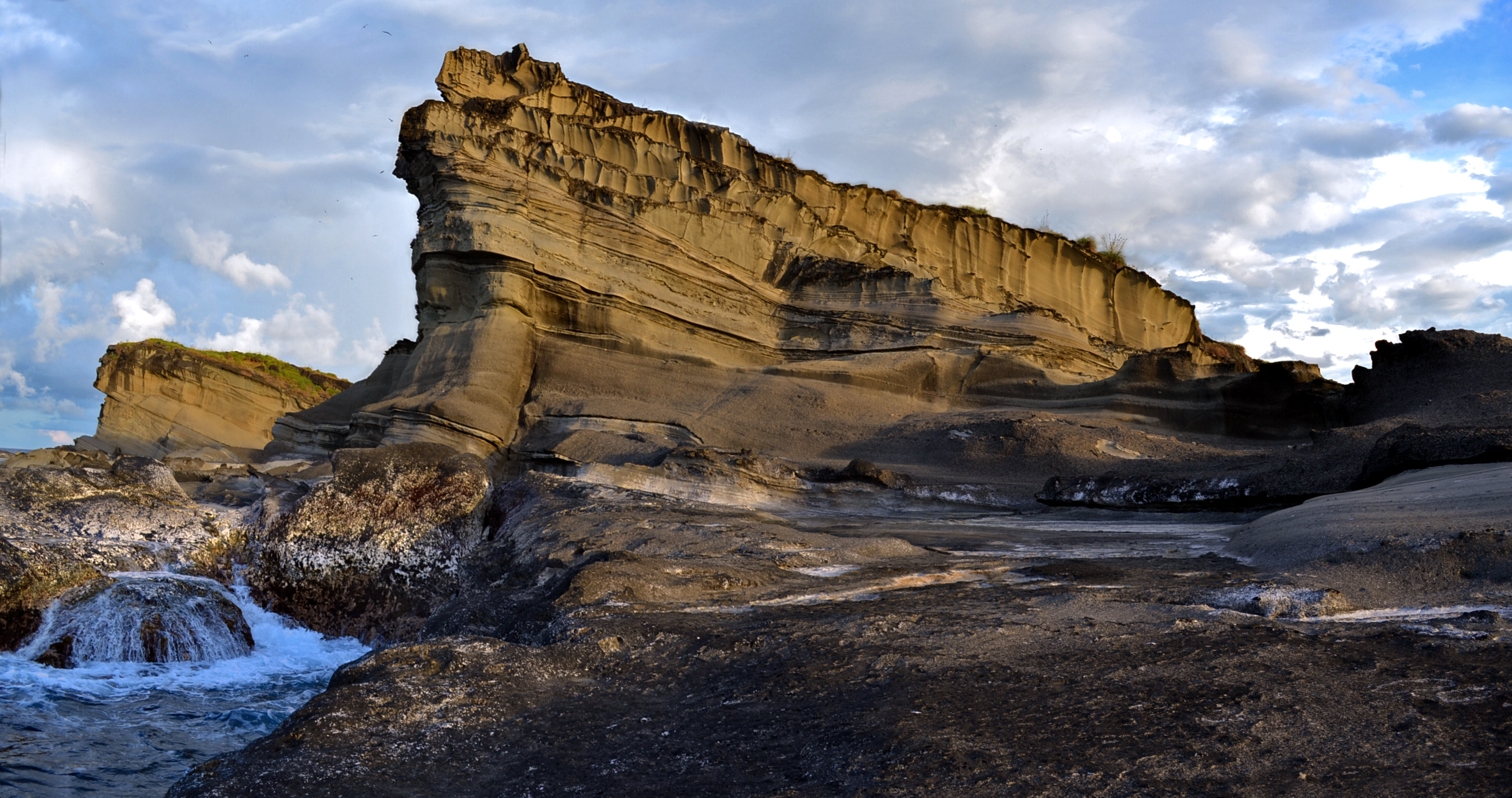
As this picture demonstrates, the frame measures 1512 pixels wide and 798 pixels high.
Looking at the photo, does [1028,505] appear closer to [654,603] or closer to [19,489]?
[654,603]

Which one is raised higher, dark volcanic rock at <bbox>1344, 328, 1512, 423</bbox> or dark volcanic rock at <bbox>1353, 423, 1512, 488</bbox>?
dark volcanic rock at <bbox>1344, 328, 1512, 423</bbox>

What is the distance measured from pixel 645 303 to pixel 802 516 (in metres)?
6.50

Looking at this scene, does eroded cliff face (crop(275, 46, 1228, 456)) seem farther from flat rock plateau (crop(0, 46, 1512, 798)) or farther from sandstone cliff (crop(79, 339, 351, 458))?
sandstone cliff (crop(79, 339, 351, 458))

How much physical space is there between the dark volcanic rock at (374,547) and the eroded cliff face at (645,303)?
4.72m

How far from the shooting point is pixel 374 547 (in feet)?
26.2

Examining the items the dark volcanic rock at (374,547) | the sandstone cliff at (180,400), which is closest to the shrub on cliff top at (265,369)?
the sandstone cliff at (180,400)

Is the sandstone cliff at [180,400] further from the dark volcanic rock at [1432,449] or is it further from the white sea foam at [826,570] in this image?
the dark volcanic rock at [1432,449]

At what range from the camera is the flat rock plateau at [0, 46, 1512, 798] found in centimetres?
309

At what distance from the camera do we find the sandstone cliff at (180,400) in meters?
26.6

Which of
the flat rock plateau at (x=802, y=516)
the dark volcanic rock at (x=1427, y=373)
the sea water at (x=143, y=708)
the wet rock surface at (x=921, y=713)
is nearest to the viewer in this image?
the wet rock surface at (x=921, y=713)

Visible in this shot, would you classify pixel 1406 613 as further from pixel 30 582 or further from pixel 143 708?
pixel 30 582

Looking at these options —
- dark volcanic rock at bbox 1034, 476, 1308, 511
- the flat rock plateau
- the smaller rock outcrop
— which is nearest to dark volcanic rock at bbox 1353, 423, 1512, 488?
the flat rock plateau

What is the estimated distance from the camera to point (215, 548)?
26.1 ft

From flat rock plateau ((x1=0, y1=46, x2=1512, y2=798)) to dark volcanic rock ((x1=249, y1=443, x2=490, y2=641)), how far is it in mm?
28
